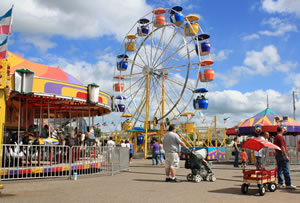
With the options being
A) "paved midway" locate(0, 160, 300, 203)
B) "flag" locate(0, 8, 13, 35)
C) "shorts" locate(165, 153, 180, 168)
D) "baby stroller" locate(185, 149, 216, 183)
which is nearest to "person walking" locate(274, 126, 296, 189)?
"paved midway" locate(0, 160, 300, 203)

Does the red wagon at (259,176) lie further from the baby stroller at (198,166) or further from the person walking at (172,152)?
the person walking at (172,152)

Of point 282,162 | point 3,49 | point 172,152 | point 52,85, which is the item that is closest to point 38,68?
point 52,85

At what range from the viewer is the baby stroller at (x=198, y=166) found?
888 cm

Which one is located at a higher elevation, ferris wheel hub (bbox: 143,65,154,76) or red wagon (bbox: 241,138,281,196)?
ferris wheel hub (bbox: 143,65,154,76)

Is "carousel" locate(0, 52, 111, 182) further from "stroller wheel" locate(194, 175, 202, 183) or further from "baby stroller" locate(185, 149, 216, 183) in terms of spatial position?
"stroller wheel" locate(194, 175, 202, 183)

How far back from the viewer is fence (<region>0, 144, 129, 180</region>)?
8.91 metres

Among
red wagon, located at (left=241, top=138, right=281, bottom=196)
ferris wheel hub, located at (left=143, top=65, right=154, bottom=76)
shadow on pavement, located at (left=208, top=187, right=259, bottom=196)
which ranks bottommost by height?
shadow on pavement, located at (left=208, top=187, right=259, bottom=196)

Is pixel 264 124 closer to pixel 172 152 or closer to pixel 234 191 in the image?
pixel 172 152

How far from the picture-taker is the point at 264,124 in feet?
64.4

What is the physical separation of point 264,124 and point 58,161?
45.3 ft

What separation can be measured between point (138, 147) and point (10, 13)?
2244 centimetres

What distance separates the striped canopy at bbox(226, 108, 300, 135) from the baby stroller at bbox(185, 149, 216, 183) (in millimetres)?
11435

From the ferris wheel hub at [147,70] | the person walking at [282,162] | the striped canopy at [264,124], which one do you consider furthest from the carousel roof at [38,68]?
the ferris wheel hub at [147,70]

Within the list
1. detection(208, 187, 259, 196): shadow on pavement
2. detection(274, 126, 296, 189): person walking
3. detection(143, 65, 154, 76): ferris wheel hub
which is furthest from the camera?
detection(143, 65, 154, 76): ferris wheel hub
